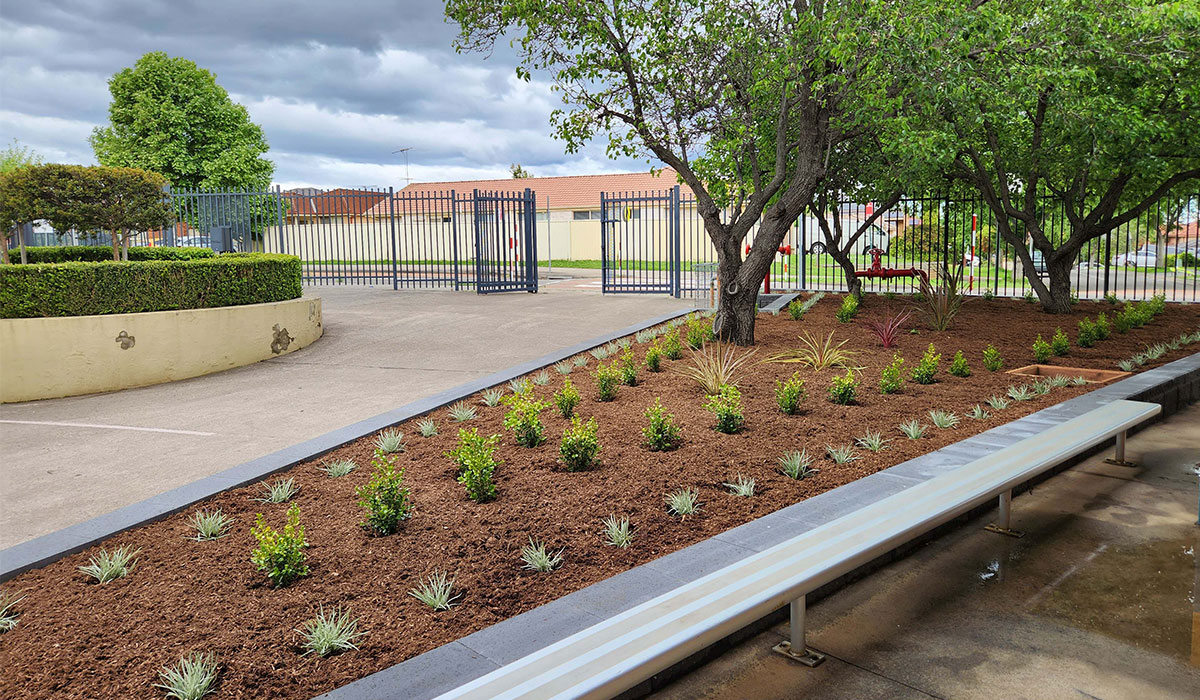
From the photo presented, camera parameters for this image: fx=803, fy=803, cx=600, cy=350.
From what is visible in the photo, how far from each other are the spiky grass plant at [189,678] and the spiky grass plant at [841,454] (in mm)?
3477

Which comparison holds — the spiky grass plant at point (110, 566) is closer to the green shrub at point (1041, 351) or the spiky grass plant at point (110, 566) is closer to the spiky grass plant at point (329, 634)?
the spiky grass plant at point (329, 634)

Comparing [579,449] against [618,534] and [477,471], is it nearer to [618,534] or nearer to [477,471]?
[477,471]

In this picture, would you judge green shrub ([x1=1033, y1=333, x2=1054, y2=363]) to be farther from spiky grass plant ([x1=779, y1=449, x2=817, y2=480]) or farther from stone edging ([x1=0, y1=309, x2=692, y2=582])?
stone edging ([x1=0, y1=309, x2=692, y2=582])

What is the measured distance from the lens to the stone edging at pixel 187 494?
3.84 meters

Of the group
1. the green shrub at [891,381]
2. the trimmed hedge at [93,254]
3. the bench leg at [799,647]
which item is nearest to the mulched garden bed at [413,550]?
the green shrub at [891,381]

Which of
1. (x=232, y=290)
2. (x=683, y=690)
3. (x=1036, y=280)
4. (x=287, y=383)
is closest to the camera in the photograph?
(x=683, y=690)

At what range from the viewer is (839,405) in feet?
20.5

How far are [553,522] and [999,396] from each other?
4.35m

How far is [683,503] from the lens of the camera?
410 centimetres

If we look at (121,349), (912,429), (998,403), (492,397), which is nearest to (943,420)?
(912,429)

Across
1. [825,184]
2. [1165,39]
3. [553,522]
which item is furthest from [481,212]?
[553,522]

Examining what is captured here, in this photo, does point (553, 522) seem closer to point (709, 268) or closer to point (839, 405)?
point (839, 405)

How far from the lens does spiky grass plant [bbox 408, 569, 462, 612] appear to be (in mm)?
3193

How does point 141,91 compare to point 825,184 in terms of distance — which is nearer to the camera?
point 825,184
